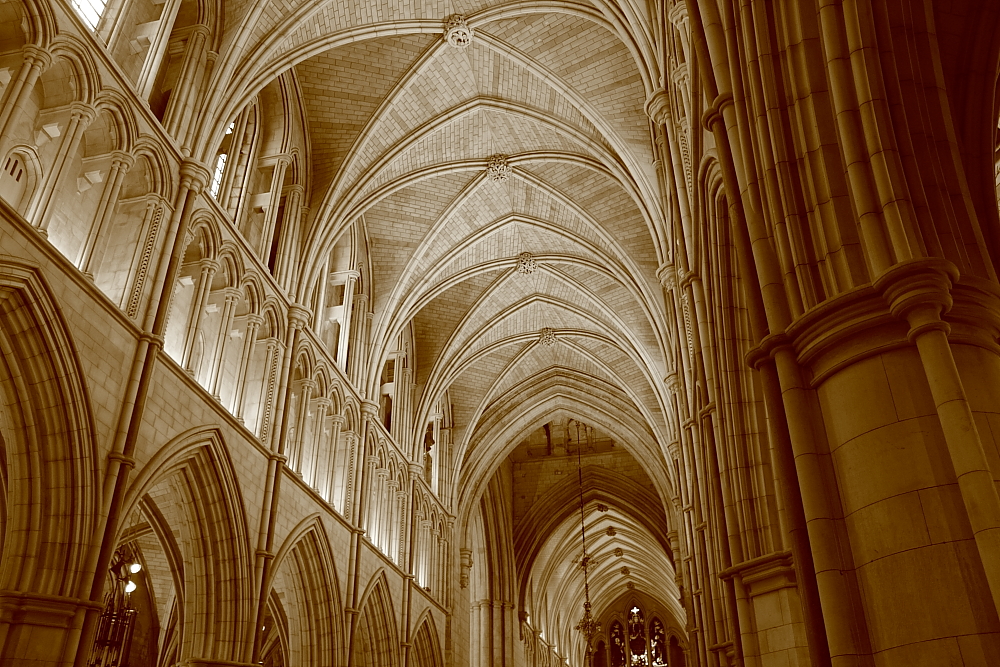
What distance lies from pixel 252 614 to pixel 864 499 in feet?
36.2

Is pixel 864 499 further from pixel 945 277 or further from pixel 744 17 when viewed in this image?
pixel 744 17

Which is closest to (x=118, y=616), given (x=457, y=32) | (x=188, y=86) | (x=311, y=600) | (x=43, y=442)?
(x=311, y=600)

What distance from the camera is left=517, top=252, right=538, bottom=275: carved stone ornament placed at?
24477 millimetres

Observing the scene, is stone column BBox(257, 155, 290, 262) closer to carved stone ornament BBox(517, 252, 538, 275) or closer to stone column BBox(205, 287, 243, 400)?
stone column BBox(205, 287, 243, 400)

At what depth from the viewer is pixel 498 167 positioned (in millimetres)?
21078

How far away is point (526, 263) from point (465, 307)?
2.52 m

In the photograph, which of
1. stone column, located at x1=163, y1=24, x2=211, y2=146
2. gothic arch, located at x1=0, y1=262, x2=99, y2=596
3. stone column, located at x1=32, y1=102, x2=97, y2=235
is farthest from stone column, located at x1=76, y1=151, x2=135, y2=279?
stone column, located at x1=163, y1=24, x2=211, y2=146

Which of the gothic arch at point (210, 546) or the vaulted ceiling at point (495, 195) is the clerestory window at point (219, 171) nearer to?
the vaulted ceiling at point (495, 195)

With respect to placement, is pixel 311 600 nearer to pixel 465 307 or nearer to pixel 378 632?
pixel 378 632

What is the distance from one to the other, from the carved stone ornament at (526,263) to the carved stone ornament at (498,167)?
3620 mm

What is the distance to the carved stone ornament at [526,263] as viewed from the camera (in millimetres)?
24477

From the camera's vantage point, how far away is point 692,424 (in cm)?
1457

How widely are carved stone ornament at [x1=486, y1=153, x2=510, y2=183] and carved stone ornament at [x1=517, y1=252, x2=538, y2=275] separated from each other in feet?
11.9

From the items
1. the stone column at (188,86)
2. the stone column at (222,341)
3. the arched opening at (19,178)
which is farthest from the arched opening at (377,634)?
the arched opening at (19,178)
